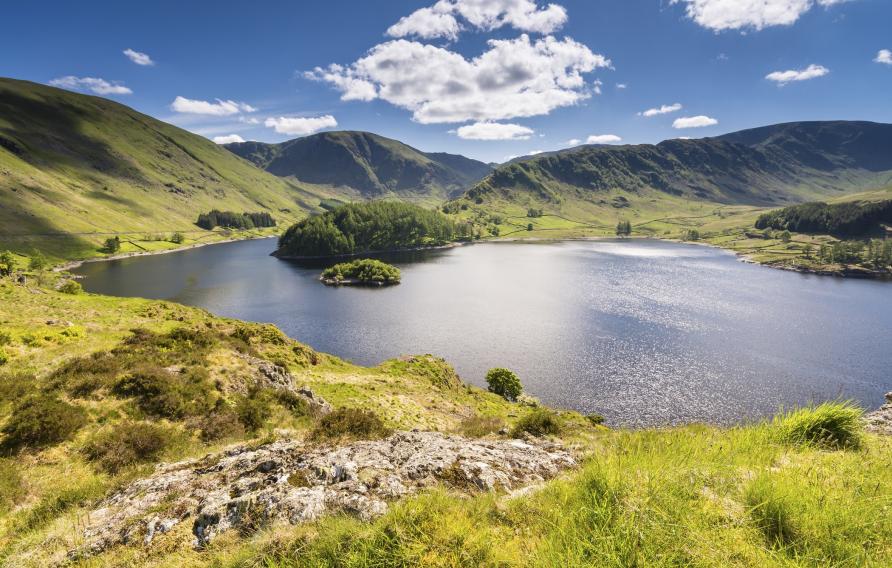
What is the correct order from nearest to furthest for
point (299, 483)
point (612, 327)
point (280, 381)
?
point (299, 483)
point (280, 381)
point (612, 327)

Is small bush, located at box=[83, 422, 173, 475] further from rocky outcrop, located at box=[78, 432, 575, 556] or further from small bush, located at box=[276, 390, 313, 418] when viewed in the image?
small bush, located at box=[276, 390, 313, 418]

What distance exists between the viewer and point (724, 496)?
508 centimetres

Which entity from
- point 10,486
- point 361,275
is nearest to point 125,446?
point 10,486

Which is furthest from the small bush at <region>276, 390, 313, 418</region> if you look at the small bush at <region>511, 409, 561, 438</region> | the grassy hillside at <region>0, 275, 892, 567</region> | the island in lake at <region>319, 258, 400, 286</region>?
the island in lake at <region>319, 258, 400, 286</region>

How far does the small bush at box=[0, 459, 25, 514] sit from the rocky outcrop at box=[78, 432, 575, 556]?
476 centimetres

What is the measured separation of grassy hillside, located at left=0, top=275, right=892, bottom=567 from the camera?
4.21 meters

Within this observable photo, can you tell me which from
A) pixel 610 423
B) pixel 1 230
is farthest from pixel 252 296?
pixel 1 230

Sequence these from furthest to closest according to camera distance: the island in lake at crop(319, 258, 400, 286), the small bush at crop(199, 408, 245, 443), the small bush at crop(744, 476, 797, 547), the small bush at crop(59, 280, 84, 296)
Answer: the island in lake at crop(319, 258, 400, 286), the small bush at crop(59, 280, 84, 296), the small bush at crop(199, 408, 245, 443), the small bush at crop(744, 476, 797, 547)

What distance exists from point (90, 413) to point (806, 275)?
242880 mm

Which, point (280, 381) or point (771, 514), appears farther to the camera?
point (280, 381)

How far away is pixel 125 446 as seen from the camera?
16.5 m

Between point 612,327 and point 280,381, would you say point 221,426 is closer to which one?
point 280,381

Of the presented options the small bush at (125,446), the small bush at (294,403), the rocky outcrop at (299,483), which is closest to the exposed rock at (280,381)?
the small bush at (294,403)

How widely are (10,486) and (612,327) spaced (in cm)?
10327
